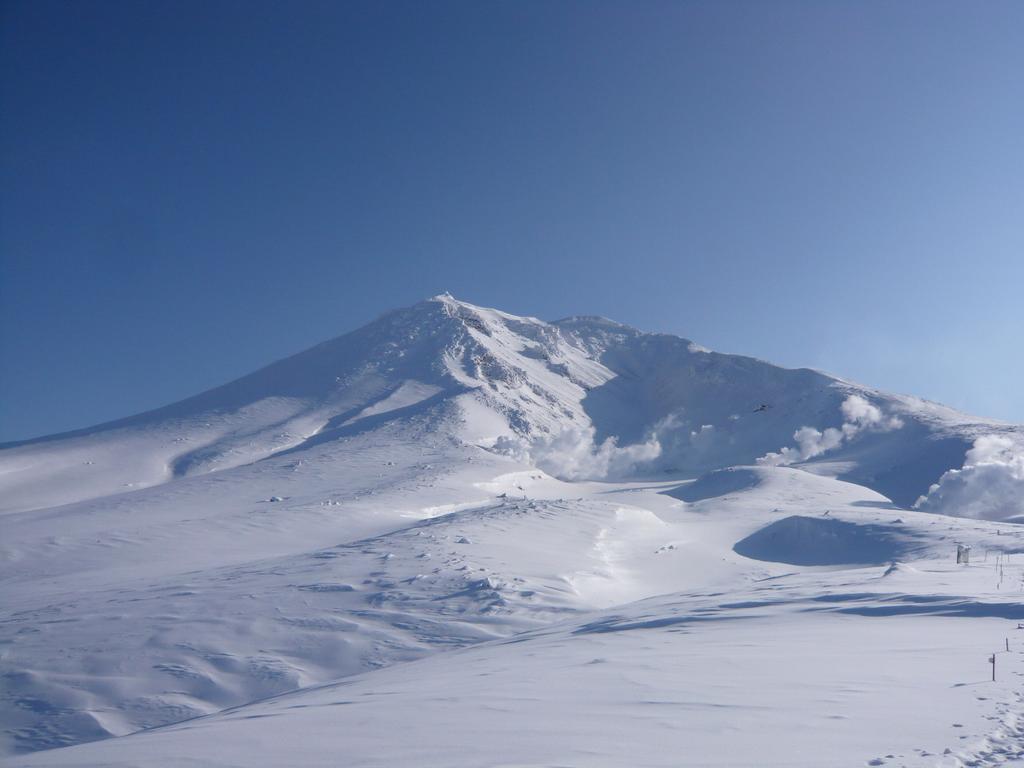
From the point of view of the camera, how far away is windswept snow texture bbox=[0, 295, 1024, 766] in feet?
22.2

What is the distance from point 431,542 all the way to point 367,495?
19.6 m

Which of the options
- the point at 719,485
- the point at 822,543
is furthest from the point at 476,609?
the point at 719,485

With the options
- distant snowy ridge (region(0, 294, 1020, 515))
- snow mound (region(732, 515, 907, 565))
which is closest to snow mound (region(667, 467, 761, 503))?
distant snowy ridge (region(0, 294, 1020, 515))

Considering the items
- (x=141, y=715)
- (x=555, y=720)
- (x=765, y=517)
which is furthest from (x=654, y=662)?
(x=765, y=517)

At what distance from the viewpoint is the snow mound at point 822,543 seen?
104 ft

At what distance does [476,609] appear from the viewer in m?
18.8

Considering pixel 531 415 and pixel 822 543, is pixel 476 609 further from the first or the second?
pixel 531 415

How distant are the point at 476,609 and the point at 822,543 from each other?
72.0ft

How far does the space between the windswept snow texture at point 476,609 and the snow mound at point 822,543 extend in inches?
6.3

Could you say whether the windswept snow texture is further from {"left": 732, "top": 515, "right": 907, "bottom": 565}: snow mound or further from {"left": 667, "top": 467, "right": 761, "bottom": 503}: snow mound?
{"left": 667, "top": 467, "right": 761, "bottom": 503}: snow mound

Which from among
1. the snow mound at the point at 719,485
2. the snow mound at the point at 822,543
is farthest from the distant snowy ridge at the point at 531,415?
the snow mound at the point at 822,543

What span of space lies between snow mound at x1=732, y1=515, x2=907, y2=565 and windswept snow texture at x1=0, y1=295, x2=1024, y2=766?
16cm

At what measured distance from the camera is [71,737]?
12586 millimetres

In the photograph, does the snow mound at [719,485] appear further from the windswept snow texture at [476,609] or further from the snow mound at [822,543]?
the snow mound at [822,543]
